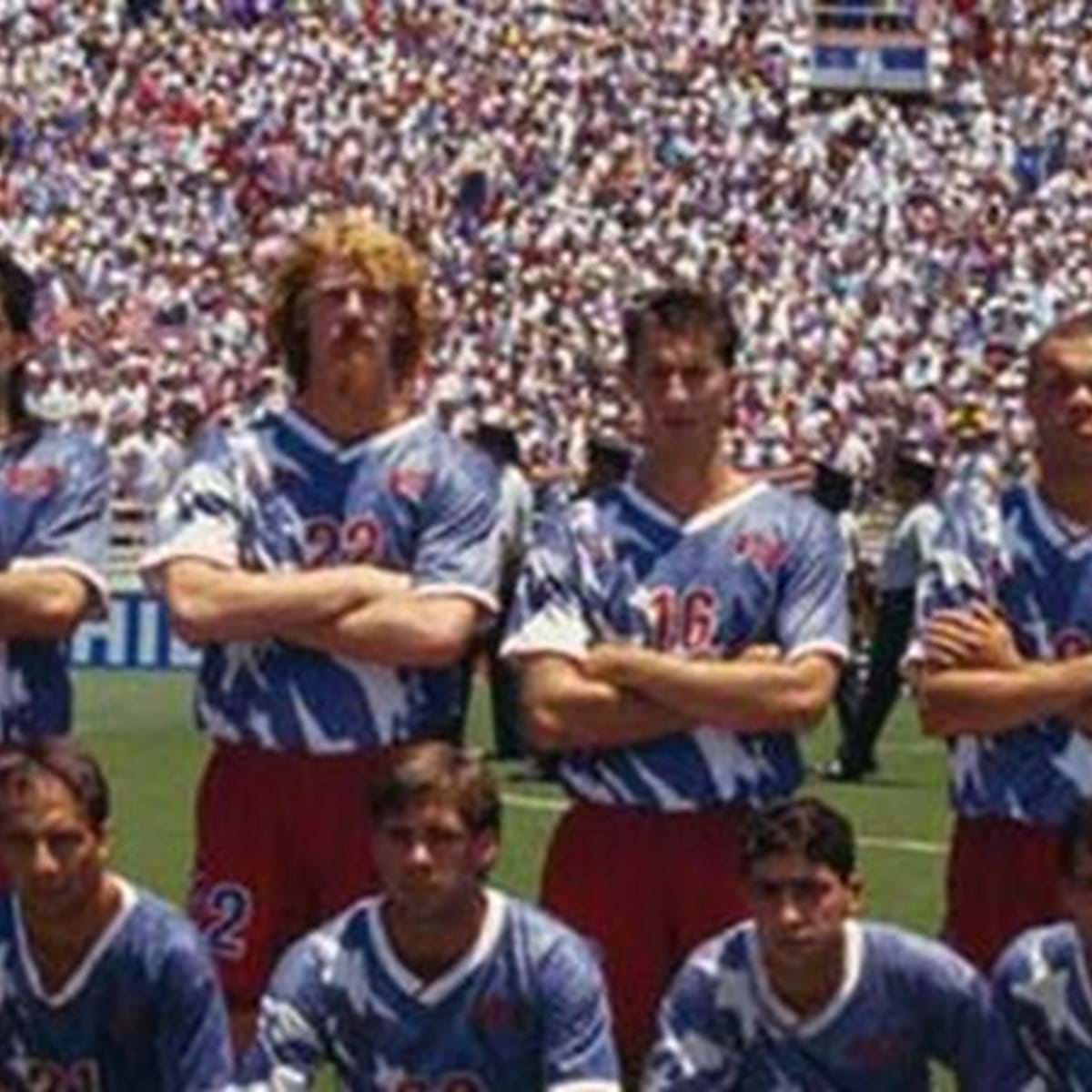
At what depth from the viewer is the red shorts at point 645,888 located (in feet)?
30.3

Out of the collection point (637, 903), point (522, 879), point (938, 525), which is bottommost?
point (522, 879)

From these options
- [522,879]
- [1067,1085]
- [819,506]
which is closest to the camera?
[1067,1085]

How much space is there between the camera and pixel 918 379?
40.5m

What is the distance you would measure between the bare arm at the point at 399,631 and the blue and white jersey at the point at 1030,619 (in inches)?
38.1

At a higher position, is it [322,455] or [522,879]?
[322,455]

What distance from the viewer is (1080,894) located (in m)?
8.79

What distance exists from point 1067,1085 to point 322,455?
2009 millimetres

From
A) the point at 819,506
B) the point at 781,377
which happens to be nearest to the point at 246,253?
the point at 781,377

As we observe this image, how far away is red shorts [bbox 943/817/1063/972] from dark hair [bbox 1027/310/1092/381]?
0.93 meters

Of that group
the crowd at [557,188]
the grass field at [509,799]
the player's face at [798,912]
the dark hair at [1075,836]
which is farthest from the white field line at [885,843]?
the crowd at [557,188]

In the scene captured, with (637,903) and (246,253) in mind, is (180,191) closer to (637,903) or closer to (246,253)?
(246,253)

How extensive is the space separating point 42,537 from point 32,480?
0.12m

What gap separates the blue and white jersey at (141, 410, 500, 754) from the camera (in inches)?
371

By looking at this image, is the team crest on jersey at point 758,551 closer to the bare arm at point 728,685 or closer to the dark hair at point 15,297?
the bare arm at point 728,685
